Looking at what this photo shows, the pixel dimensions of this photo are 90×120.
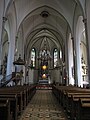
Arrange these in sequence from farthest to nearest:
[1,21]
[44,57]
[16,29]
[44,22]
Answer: [44,57]
[44,22]
[16,29]
[1,21]

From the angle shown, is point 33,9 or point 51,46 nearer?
point 33,9

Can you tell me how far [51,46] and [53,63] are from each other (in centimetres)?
411

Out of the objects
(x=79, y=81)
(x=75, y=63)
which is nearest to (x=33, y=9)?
(x=75, y=63)

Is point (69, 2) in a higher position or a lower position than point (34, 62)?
higher

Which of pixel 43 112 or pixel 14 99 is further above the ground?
pixel 14 99

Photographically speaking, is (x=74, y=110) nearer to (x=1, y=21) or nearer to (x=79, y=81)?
(x=1, y=21)

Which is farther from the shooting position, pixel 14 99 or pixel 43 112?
pixel 43 112

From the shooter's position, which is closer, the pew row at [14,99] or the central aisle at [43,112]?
the pew row at [14,99]

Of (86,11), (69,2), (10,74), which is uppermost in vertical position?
(69,2)

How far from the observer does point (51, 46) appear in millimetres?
31078

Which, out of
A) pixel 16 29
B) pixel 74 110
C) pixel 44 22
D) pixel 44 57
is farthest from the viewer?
pixel 44 57

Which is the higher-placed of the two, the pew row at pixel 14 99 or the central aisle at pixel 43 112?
the pew row at pixel 14 99

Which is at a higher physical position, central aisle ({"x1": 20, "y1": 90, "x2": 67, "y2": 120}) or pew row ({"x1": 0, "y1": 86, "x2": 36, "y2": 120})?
pew row ({"x1": 0, "y1": 86, "x2": 36, "y2": 120})

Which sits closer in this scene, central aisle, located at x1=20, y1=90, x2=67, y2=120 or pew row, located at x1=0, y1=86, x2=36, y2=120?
pew row, located at x1=0, y1=86, x2=36, y2=120
